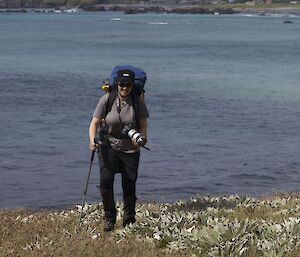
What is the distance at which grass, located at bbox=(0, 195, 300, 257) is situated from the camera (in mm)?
8789

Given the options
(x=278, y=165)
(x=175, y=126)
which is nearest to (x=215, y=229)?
(x=278, y=165)

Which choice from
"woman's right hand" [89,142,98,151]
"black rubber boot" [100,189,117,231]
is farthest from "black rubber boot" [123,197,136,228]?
"woman's right hand" [89,142,98,151]

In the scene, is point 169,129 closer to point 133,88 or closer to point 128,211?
point 128,211

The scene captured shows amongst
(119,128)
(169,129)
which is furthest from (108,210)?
(169,129)

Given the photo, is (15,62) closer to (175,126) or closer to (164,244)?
(175,126)

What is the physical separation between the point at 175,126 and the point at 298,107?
27.4ft

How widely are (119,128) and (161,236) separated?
158 centimetres

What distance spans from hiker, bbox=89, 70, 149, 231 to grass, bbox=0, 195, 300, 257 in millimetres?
702

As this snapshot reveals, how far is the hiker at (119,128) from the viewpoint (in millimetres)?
10312

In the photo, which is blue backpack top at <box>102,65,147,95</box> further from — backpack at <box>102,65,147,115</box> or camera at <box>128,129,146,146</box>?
camera at <box>128,129,146,146</box>

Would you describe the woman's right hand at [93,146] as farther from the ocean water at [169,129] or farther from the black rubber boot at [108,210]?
the ocean water at [169,129]

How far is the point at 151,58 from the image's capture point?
6209 cm

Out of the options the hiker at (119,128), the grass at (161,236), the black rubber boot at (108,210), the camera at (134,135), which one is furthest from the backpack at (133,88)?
the grass at (161,236)

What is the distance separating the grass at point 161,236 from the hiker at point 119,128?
70 centimetres
